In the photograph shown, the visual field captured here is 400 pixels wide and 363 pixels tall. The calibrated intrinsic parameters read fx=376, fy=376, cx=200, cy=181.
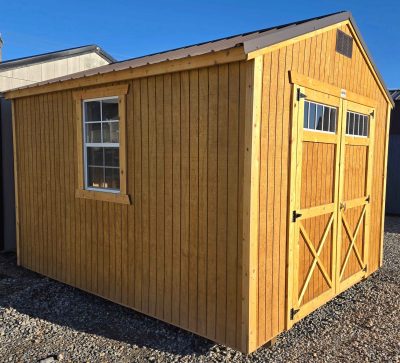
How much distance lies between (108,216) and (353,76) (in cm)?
338

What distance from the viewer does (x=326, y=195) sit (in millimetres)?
4211

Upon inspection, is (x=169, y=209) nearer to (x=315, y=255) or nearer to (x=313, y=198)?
(x=313, y=198)

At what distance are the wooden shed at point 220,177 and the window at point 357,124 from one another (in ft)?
0.10

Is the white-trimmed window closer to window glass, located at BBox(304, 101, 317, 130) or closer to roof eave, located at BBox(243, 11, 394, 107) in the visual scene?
roof eave, located at BBox(243, 11, 394, 107)

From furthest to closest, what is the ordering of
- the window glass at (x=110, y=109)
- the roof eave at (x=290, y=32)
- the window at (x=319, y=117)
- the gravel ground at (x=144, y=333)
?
the window glass at (x=110, y=109)
the window at (x=319, y=117)
the gravel ground at (x=144, y=333)
the roof eave at (x=290, y=32)

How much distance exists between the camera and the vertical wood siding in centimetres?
328

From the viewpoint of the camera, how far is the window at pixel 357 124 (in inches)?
179

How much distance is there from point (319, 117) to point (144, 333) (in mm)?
2859

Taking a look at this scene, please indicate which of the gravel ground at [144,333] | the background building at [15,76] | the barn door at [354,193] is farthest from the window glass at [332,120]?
the background building at [15,76]

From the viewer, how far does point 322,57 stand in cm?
394

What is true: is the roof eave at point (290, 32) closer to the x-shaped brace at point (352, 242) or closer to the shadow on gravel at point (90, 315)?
the x-shaped brace at point (352, 242)

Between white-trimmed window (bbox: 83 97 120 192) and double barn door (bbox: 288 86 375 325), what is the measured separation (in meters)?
2.01

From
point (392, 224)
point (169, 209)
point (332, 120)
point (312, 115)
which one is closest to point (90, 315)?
point (169, 209)

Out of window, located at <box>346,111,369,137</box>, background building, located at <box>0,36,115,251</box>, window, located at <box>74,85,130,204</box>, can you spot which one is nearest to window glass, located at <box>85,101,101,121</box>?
window, located at <box>74,85,130,204</box>
